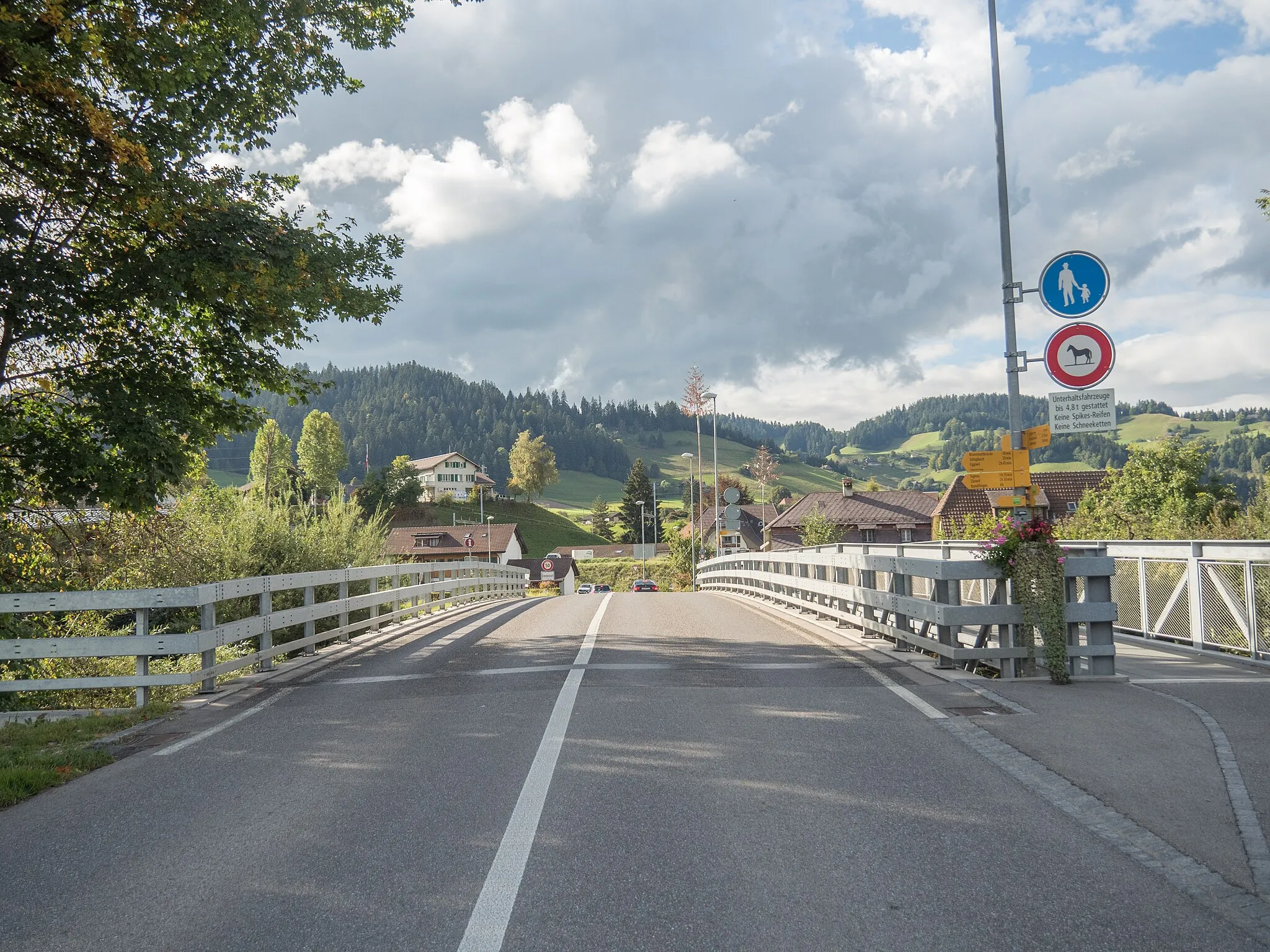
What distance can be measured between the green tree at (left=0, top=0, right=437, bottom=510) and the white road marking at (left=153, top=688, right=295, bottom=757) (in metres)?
3.31

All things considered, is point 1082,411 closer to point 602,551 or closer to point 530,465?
point 602,551

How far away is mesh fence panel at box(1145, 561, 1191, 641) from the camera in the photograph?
39.0 ft

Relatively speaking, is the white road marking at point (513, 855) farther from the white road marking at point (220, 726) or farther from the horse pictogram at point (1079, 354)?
the horse pictogram at point (1079, 354)

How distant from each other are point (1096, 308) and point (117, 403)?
34.2ft

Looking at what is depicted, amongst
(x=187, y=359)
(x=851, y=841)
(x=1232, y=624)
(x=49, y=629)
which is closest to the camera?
(x=851, y=841)

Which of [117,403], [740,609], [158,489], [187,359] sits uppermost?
[187,359]

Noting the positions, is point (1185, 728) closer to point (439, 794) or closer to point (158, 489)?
point (439, 794)

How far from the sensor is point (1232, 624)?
10.7m

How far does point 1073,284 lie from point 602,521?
129740 mm

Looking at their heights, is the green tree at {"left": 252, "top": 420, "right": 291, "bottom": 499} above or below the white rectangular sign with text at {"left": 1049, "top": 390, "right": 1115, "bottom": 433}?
above

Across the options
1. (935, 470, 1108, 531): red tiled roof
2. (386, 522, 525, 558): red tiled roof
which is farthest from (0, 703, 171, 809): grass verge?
(386, 522, 525, 558): red tiled roof

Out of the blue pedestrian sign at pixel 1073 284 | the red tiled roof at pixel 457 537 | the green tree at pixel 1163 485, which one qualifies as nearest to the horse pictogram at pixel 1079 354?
the blue pedestrian sign at pixel 1073 284

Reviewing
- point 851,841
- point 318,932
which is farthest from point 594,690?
point 318,932

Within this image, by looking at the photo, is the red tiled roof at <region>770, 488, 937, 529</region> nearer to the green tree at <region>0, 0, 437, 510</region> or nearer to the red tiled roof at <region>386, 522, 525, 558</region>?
the red tiled roof at <region>386, 522, 525, 558</region>
